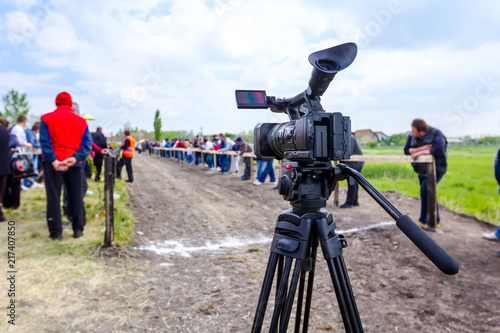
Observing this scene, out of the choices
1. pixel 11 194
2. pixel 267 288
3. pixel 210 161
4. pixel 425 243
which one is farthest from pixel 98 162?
pixel 425 243

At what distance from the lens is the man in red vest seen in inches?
167

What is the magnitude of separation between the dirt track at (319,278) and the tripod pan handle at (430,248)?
1743 millimetres

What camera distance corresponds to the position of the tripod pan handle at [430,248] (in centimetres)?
99

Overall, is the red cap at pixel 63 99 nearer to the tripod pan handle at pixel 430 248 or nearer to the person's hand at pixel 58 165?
the person's hand at pixel 58 165

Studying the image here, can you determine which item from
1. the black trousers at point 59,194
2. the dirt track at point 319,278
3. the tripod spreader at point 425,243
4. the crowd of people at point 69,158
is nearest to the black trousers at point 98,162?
the crowd of people at point 69,158

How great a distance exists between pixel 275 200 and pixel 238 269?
440cm

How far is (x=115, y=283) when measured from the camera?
10.6 feet

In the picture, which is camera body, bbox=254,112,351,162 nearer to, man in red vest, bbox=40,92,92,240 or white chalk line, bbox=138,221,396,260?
white chalk line, bbox=138,221,396,260

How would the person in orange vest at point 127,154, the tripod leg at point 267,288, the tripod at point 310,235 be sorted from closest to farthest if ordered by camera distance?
the tripod at point 310,235 → the tripod leg at point 267,288 → the person in orange vest at point 127,154

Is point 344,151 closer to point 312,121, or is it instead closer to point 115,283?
point 312,121

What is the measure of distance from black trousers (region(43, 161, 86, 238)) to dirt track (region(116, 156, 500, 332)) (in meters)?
0.91

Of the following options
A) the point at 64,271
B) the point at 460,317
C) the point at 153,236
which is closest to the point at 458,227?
the point at 460,317

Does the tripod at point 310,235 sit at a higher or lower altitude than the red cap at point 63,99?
lower

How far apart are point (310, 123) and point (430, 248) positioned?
60cm
